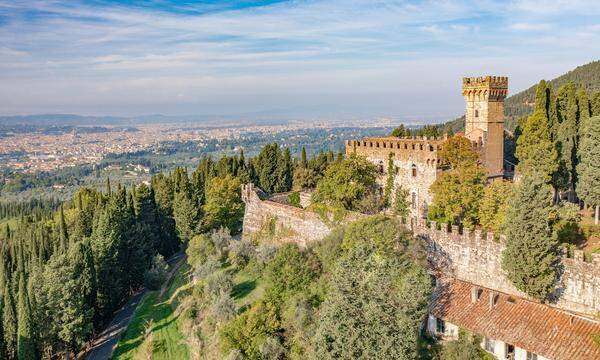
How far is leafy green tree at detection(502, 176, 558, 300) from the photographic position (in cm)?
2117

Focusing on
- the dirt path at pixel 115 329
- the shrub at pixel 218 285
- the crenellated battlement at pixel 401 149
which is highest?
the crenellated battlement at pixel 401 149

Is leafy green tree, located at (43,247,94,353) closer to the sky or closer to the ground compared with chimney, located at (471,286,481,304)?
closer to the ground

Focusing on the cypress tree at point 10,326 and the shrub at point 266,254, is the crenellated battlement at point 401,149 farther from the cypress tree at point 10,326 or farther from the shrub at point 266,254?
the cypress tree at point 10,326

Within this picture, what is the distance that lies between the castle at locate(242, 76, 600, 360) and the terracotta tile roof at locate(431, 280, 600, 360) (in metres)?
0.03

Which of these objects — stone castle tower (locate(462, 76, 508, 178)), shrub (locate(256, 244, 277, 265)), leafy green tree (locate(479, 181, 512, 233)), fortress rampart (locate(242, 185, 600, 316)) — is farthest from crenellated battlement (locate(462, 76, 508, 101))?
shrub (locate(256, 244, 277, 265))

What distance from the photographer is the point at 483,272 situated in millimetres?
24625

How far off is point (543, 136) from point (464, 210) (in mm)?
8570

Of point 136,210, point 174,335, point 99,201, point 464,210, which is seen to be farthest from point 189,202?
point 464,210

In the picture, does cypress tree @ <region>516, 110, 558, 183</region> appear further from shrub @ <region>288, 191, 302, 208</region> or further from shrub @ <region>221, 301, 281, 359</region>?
shrub @ <region>221, 301, 281, 359</region>

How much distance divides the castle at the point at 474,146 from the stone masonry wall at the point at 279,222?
7.65 metres

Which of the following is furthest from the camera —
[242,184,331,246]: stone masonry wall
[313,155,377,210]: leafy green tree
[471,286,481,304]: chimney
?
[313,155,377,210]: leafy green tree

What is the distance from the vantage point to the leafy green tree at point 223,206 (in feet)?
137

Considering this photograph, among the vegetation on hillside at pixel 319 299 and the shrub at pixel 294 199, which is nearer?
the vegetation on hillside at pixel 319 299

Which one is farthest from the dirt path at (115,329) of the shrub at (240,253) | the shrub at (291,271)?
the shrub at (291,271)
